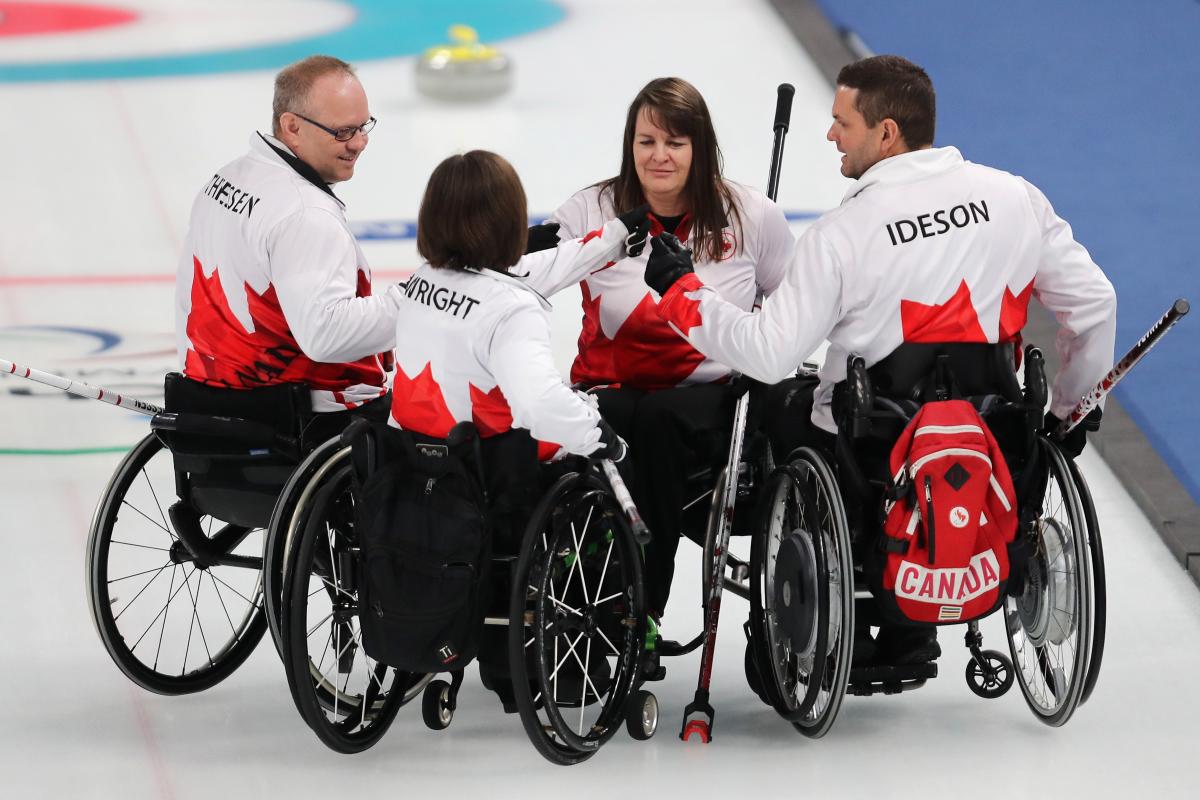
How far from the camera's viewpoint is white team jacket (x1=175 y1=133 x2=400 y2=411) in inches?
136

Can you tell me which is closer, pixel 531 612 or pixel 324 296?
pixel 531 612

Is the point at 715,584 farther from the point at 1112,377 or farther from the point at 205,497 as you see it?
the point at 205,497

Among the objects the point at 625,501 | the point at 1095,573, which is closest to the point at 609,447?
the point at 625,501

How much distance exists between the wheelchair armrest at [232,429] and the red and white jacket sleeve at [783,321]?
833 mm

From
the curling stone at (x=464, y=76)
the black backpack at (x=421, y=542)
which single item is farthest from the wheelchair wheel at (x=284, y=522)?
the curling stone at (x=464, y=76)

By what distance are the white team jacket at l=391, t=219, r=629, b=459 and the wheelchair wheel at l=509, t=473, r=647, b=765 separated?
0.49 ft

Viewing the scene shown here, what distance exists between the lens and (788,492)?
3523 millimetres

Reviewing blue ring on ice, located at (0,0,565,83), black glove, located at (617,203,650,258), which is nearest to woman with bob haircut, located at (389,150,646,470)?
black glove, located at (617,203,650,258)

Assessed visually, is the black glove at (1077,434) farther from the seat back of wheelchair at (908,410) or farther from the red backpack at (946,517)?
the red backpack at (946,517)

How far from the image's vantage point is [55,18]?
972 centimetres

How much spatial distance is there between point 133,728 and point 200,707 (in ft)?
0.53

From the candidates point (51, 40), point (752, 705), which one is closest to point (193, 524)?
point (752, 705)

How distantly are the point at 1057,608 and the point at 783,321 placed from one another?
0.75 metres

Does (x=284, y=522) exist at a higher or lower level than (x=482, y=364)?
lower
